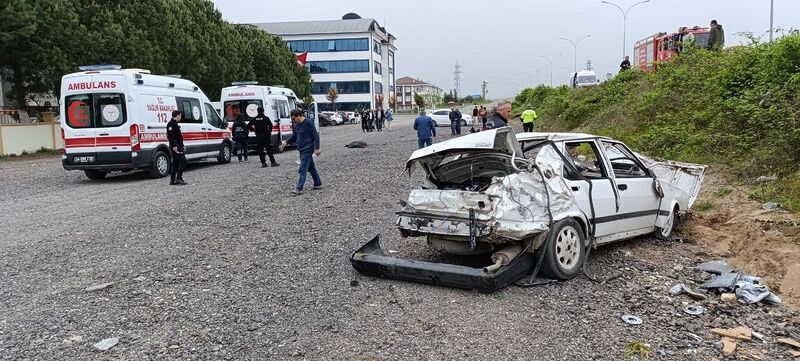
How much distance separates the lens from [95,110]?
1306 cm

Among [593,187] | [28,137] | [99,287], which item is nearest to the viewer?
[99,287]

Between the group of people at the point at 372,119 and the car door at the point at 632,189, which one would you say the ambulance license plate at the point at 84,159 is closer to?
the car door at the point at 632,189

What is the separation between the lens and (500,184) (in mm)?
5266

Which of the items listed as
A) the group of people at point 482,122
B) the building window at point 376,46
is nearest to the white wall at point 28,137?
the group of people at point 482,122

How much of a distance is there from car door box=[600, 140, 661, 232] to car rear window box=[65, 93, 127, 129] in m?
10.6

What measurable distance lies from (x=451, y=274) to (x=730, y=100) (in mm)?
9808

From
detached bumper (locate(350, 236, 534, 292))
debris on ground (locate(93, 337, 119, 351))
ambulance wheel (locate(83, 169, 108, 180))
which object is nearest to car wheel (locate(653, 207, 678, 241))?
detached bumper (locate(350, 236, 534, 292))

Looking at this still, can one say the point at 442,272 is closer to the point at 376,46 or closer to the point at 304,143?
the point at 304,143

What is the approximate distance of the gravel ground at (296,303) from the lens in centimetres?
413

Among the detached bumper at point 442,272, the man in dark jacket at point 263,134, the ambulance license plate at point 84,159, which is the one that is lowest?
the detached bumper at point 442,272

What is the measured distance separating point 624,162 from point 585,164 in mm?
796

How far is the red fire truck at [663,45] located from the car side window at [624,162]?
18.3 meters

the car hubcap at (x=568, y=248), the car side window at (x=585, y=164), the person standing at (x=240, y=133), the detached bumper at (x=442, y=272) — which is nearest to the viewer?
the detached bumper at (x=442, y=272)

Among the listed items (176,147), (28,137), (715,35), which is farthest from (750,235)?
(28,137)
